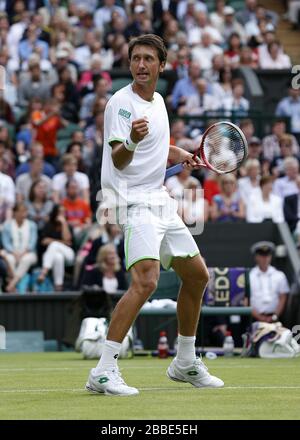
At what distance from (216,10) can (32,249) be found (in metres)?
9.06

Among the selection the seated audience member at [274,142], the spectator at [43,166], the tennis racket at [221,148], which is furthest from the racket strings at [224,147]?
the seated audience member at [274,142]

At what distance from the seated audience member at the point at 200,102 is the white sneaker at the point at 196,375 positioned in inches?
474

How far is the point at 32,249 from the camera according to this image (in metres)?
17.7

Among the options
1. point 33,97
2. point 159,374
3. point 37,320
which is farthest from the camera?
point 33,97

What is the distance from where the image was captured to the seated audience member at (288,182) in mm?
18953

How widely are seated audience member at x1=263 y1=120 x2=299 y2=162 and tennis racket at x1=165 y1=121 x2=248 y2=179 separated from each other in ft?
33.0

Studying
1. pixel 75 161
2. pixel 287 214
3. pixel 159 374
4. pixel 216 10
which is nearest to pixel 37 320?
pixel 75 161

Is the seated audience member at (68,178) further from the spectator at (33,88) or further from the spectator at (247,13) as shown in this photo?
the spectator at (247,13)

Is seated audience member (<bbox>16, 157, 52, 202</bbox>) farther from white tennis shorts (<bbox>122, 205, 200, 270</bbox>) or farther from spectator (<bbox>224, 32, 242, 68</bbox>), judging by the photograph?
white tennis shorts (<bbox>122, 205, 200, 270</bbox>)

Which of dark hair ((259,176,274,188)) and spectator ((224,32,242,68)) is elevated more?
spectator ((224,32,242,68))

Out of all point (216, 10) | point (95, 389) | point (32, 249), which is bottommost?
→ point (95, 389)

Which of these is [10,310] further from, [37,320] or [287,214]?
[287,214]

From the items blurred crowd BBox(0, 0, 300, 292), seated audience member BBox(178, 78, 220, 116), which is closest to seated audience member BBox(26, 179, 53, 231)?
blurred crowd BBox(0, 0, 300, 292)

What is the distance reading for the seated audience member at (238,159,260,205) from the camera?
1864cm
